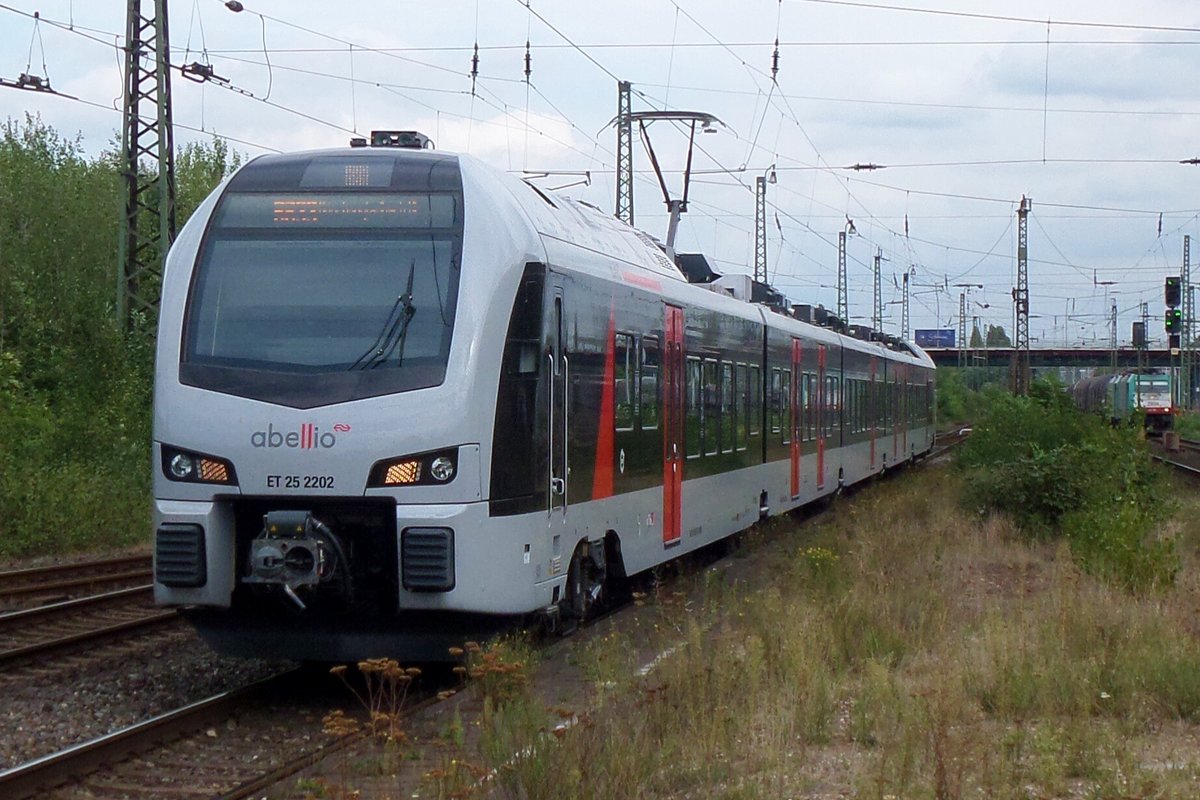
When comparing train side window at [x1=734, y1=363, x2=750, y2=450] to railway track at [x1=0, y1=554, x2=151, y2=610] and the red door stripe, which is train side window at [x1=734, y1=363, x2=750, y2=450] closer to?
the red door stripe

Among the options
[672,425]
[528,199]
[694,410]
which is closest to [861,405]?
[694,410]

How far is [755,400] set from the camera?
17.9 meters

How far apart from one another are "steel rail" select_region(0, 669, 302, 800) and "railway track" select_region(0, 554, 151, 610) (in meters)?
5.41

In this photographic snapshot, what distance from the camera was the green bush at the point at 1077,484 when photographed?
42.1 feet

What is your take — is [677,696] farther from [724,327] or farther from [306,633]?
[724,327]

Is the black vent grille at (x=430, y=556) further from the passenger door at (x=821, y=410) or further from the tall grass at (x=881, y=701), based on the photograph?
the passenger door at (x=821, y=410)

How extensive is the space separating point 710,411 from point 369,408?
6.93 m

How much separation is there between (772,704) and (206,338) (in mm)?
4038

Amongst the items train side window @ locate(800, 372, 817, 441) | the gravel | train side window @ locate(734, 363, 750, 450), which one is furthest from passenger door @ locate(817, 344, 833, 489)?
the gravel

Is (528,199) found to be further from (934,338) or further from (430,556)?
(934,338)

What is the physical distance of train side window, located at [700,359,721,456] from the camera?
15.0 metres

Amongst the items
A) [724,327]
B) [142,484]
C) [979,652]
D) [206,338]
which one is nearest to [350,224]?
[206,338]

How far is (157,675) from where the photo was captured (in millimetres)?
10344

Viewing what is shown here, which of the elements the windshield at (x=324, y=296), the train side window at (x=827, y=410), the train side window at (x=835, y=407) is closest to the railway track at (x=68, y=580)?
the windshield at (x=324, y=296)
